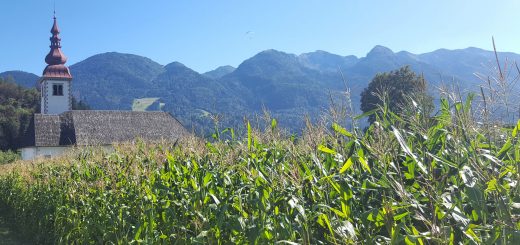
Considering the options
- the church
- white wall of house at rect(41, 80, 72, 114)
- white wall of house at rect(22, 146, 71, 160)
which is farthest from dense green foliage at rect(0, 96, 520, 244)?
white wall of house at rect(41, 80, 72, 114)

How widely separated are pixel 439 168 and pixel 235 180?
8.13 ft

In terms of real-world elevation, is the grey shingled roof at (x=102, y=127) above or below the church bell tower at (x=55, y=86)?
below

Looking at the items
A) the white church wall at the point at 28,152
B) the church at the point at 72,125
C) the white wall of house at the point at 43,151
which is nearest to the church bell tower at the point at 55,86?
the church at the point at 72,125

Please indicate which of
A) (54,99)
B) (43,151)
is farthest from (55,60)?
(43,151)

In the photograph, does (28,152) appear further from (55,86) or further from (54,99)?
(55,86)

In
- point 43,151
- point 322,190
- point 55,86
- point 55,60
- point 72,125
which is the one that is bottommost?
point 43,151

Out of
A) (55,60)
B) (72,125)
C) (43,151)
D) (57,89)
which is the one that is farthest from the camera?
(55,60)

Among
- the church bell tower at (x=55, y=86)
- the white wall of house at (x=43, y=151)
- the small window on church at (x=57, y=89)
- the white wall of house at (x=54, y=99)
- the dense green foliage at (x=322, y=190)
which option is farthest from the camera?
the small window on church at (x=57, y=89)

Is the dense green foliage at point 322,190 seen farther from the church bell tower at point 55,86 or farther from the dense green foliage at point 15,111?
the dense green foliage at point 15,111

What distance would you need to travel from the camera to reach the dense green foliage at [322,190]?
2236mm

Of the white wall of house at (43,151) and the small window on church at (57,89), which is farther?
the small window on church at (57,89)

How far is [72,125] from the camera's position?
4741 centimetres

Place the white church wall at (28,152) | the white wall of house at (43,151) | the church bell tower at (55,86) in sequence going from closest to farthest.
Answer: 1. the white wall of house at (43,151)
2. the white church wall at (28,152)
3. the church bell tower at (55,86)

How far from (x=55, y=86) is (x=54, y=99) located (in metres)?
1.77
